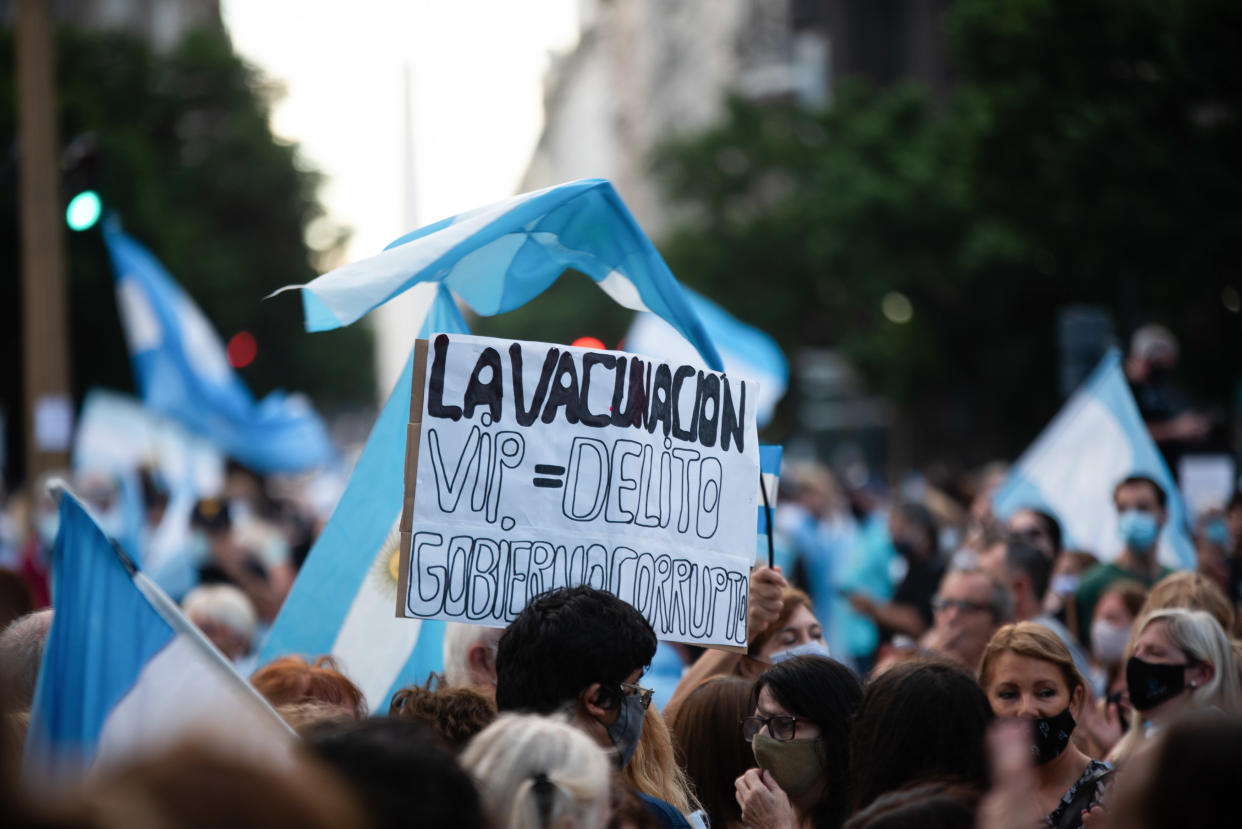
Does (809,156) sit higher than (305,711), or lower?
higher

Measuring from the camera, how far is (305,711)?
3811 millimetres

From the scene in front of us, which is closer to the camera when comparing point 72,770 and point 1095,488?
point 72,770

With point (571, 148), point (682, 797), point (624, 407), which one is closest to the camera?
point (682, 797)

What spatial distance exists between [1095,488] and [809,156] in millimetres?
28758

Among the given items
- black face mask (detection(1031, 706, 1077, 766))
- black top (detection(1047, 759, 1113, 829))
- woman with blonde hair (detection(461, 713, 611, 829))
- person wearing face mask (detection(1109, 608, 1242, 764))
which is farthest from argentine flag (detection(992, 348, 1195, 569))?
woman with blonde hair (detection(461, 713, 611, 829))

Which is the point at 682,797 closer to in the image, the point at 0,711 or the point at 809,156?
the point at 0,711

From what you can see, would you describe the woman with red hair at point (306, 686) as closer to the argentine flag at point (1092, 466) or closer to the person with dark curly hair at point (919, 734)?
the person with dark curly hair at point (919, 734)

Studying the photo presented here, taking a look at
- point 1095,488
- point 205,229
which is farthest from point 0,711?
point 205,229

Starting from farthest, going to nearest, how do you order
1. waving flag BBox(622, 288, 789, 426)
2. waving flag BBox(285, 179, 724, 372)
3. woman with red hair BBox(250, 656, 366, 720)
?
waving flag BBox(622, 288, 789, 426) < waving flag BBox(285, 179, 724, 372) < woman with red hair BBox(250, 656, 366, 720)

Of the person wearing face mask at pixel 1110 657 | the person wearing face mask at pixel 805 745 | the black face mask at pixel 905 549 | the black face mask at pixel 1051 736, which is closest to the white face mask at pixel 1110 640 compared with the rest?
the person wearing face mask at pixel 1110 657

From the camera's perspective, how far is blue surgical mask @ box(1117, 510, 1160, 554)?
7.24 meters

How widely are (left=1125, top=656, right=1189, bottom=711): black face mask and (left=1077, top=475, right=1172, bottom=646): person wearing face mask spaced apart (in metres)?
2.24

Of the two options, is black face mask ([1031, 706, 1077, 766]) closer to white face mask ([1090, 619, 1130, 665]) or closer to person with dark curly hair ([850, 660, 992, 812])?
person with dark curly hair ([850, 660, 992, 812])

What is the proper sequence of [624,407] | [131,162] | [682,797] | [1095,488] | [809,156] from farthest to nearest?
[809,156], [131,162], [1095,488], [624,407], [682,797]
